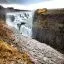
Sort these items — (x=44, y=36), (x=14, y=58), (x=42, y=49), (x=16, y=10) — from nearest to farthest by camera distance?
(x=14, y=58) → (x=42, y=49) → (x=44, y=36) → (x=16, y=10)

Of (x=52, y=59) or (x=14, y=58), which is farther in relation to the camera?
(x=52, y=59)

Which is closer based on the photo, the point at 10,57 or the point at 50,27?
the point at 10,57

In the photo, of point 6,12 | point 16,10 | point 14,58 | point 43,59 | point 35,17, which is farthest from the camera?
point 16,10

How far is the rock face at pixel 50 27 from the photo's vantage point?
11585 millimetres

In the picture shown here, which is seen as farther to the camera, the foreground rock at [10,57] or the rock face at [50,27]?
the rock face at [50,27]

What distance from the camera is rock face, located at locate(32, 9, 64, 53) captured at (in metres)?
11.6

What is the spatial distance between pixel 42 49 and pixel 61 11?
9.86 feet

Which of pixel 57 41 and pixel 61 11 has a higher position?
pixel 61 11

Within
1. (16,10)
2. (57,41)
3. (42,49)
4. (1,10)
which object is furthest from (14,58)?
(16,10)

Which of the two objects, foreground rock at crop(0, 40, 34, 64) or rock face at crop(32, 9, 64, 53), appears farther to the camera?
rock face at crop(32, 9, 64, 53)

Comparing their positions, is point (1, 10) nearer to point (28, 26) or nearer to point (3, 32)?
point (28, 26)

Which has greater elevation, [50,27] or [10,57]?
[50,27]

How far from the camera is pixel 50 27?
1265cm

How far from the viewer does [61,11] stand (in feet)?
38.5
